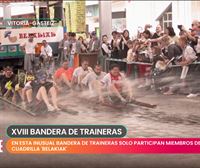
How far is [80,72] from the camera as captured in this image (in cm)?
486

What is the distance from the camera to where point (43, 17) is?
4.85m

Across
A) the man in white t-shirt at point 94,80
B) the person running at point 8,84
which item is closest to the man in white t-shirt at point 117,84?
the man in white t-shirt at point 94,80

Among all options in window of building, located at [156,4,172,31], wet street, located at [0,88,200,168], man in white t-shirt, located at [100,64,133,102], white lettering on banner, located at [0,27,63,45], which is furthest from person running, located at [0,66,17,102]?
window of building, located at [156,4,172,31]

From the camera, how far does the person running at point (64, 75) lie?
4.83 meters

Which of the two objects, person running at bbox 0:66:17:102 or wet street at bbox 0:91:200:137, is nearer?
wet street at bbox 0:91:200:137

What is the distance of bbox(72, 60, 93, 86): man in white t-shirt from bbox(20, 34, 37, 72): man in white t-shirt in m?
0.33

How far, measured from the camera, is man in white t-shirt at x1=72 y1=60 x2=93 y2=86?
486cm

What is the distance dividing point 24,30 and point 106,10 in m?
0.65

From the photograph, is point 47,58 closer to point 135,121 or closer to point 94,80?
point 94,80

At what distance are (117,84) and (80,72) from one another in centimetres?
30

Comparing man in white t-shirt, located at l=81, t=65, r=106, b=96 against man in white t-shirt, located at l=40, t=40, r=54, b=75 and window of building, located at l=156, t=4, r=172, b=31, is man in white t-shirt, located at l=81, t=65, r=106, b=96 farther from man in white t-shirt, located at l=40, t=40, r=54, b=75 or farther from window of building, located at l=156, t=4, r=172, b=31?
window of building, located at l=156, t=4, r=172, b=31

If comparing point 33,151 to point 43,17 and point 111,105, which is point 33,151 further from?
point 43,17

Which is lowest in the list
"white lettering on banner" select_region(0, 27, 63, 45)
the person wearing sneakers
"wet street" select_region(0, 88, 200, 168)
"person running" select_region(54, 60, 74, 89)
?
"wet street" select_region(0, 88, 200, 168)

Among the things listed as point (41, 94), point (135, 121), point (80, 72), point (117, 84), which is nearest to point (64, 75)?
point (80, 72)
